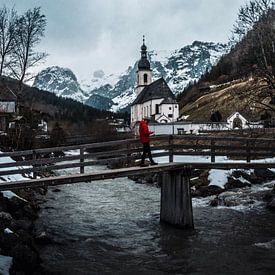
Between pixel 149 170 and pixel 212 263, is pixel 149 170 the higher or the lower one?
the higher one

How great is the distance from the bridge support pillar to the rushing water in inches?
17.0

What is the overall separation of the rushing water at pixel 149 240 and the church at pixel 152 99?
72.7m

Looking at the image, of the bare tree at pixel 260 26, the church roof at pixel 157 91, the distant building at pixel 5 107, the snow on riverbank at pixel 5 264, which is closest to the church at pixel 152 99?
the church roof at pixel 157 91

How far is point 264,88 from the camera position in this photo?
2470 cm

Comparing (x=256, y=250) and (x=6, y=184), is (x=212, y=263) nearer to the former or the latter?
(x=256, y=250)

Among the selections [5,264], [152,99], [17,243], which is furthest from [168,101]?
[5,264]

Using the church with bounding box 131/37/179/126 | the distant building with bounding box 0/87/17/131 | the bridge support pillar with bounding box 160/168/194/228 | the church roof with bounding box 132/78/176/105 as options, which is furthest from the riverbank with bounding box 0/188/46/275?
the church roof with bounding box 132/78/176/105

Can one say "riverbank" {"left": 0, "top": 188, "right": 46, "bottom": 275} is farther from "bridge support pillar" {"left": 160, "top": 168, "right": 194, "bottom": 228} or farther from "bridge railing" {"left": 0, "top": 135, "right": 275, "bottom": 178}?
"bridge support pillar" {"left": 160, "top": 168, "right": 194, "bottom": 228}

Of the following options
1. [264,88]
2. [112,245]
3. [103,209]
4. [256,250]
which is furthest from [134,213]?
[264,88]

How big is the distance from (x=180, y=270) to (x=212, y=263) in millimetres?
1190

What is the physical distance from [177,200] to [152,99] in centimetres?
9193

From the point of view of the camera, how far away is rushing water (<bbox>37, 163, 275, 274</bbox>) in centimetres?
1330

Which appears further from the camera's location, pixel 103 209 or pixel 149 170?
pixel 103 209

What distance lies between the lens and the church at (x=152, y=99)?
104m
